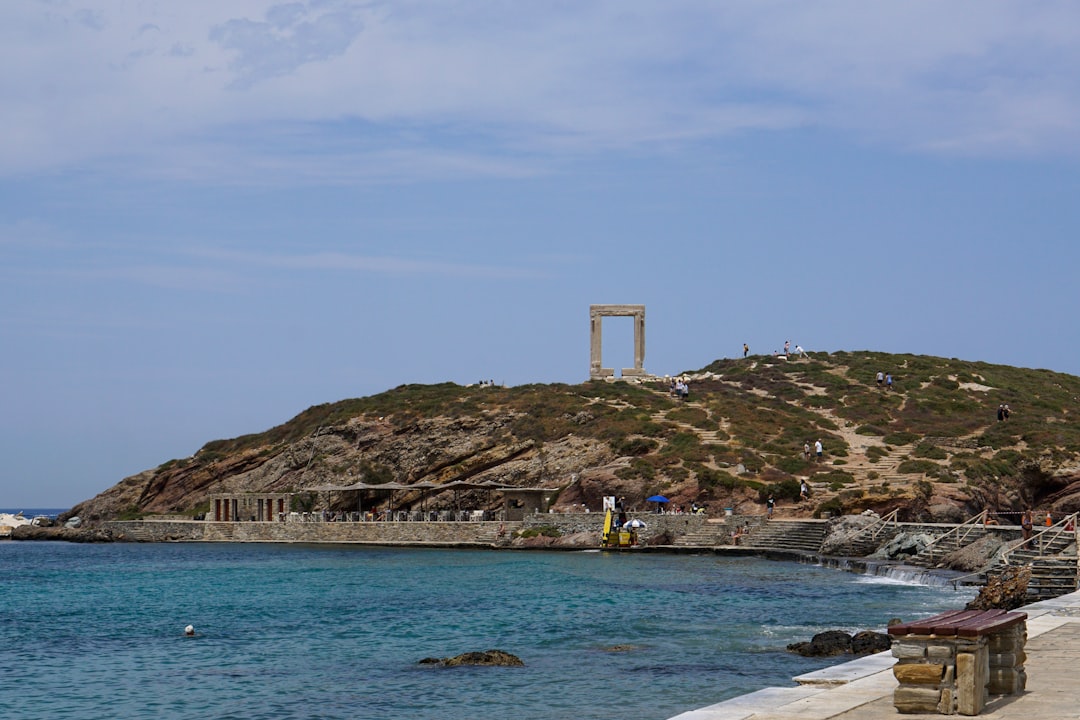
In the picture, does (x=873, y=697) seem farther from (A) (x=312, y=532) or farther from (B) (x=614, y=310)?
(B) (x=614, y=310)

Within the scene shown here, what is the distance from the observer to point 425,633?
32.0 metres

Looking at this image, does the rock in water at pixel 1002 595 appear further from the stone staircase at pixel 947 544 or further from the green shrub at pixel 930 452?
the green shrub at pixel 930 452

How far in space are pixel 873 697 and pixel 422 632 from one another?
1880 centimetres

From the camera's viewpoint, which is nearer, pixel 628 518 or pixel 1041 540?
pixel 1041 540

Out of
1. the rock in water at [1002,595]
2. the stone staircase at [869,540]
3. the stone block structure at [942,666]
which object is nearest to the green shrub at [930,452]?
the stone staircase at [869,540]

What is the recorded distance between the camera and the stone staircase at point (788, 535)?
189 ft

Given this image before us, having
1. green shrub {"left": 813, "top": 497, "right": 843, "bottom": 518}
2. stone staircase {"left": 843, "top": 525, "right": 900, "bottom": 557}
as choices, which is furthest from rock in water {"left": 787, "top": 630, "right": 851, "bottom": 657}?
green shrub {"left": 813, "top": 497, "right": 843, "bottom": 518}

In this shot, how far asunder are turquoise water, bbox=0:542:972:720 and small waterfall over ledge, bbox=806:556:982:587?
3.08 ft

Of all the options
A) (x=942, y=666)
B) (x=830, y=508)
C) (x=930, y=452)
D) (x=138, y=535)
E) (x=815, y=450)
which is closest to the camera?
(x=942, y=666)

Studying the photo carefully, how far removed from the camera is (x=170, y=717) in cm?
2086

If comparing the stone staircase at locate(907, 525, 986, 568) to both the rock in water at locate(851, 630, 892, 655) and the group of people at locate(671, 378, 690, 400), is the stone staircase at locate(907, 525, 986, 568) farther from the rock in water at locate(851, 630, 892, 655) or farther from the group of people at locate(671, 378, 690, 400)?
the group of people at locate(671, 378, 690, 400)

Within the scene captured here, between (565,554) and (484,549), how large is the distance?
22.8 feet

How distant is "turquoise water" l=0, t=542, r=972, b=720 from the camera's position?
2200 cm

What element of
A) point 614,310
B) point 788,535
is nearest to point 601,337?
point 614,310
